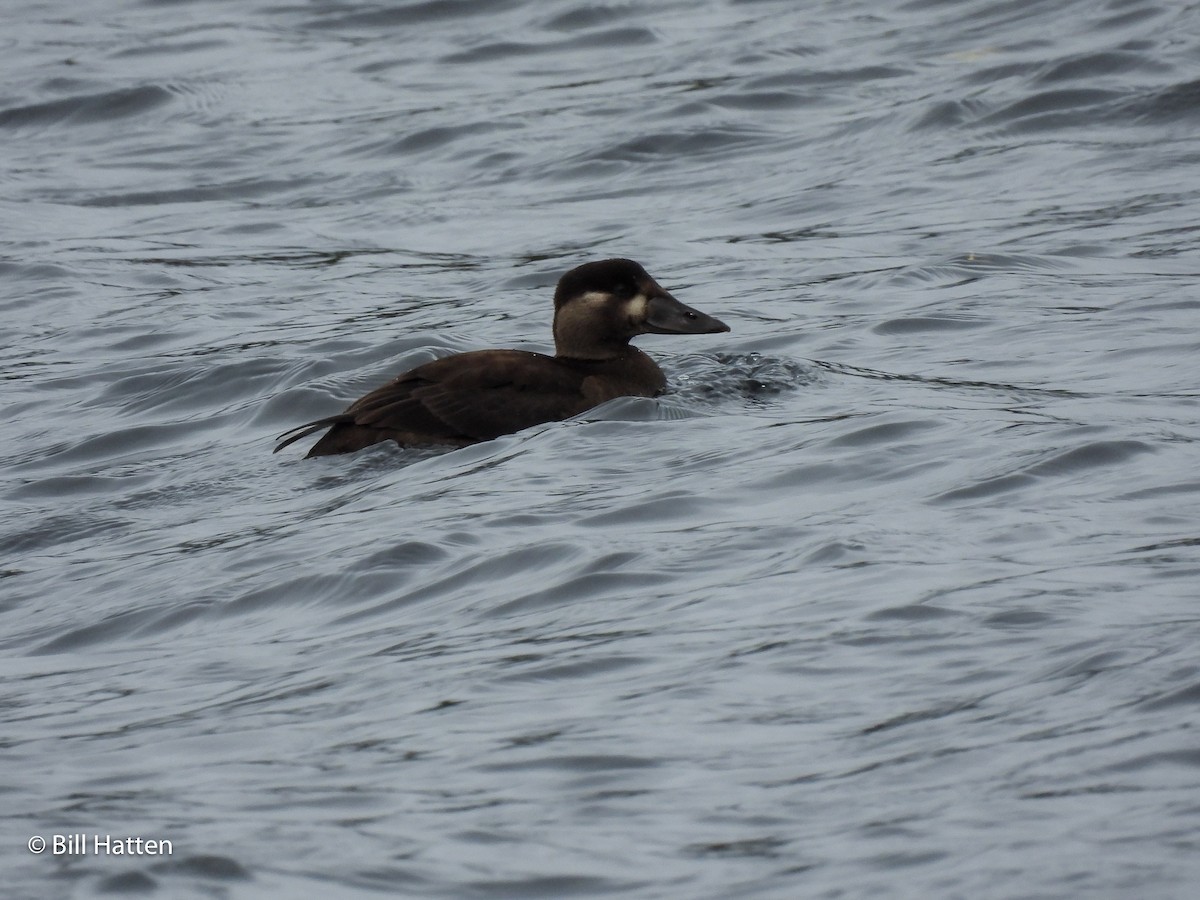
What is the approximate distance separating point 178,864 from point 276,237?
8.15 metres

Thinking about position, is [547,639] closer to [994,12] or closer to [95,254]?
[95,254]

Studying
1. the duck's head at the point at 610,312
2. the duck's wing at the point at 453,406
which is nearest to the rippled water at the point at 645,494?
the duck's wing at the point at 453,406

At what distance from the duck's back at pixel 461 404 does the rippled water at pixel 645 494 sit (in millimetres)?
107

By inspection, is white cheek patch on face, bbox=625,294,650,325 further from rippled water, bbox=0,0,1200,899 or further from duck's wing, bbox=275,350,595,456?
duck's wing, bbox=275,350,595,456

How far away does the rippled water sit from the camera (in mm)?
4090

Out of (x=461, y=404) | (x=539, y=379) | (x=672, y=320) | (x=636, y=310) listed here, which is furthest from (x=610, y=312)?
(x=461, y=404)

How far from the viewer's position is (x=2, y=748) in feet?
15.8

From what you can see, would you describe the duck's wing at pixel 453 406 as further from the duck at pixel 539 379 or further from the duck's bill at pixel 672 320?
the duck's bill at pixel 672 320

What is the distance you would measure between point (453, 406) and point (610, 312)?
977 millimetres

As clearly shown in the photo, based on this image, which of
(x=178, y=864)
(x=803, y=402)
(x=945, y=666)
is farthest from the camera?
(x=803, y=402)

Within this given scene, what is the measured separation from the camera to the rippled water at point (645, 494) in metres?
4.09

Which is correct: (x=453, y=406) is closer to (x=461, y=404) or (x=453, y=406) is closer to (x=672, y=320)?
(x=461, y=404)

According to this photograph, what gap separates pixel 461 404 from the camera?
7.44 metres

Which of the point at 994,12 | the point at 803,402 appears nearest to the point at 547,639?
the point at 803,402
